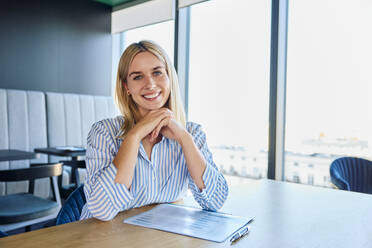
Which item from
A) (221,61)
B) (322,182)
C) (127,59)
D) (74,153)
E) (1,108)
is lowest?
(322,182)

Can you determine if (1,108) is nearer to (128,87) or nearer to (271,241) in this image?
(128,87)

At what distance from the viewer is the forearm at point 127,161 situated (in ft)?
3.62

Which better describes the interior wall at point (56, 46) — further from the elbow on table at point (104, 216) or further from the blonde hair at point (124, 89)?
the elbow on table at point (104, 216)

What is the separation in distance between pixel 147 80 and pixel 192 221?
64 cm

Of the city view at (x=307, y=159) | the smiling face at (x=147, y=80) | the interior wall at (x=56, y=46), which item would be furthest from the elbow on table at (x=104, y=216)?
the interior wall at (x=56, y=46)

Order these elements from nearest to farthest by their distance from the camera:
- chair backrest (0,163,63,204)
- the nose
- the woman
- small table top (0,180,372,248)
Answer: small table top (0,180,372,248)
the woman
the nose
chair backrest (0,163,63,204)

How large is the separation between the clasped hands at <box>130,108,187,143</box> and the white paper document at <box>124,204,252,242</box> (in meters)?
0.29

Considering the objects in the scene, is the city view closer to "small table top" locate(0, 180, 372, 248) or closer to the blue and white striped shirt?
"small table top" locate(0, 180, 372, 248)

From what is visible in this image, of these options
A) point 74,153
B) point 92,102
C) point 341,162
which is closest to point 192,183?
point 341,162

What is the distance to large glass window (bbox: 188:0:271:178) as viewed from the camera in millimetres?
3270

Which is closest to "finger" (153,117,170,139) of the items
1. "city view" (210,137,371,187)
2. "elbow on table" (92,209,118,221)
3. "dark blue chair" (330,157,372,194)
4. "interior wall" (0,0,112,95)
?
"elbow on table" (92,209,118,221)

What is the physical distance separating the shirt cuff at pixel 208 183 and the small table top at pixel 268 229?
0.28 ft

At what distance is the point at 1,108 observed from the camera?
3.52 m

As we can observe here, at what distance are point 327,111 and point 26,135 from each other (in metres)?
3.29
